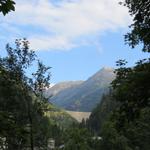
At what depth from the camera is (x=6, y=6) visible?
9078mm

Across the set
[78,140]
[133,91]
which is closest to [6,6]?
[133,91]

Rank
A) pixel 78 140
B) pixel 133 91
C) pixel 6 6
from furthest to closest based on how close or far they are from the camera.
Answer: pixel 78 140
pixel 133 91
pixel 6 6

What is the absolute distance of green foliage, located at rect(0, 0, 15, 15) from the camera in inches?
356

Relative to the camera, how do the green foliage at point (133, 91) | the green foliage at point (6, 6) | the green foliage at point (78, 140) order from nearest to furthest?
the green foliage at point (6, 6)
the green foliage at point (133, 91)
the green foliage at point (78, 140)

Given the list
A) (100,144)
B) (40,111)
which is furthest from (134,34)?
(100,144)

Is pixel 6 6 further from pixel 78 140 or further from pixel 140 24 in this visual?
pixel 78 140

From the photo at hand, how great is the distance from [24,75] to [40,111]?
144 inches

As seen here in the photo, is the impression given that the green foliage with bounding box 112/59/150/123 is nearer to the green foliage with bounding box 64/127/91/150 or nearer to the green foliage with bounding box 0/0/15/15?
the green foliage with bounding box 0/0/15/15

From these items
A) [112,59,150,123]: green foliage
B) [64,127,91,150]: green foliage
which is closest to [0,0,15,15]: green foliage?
[112,59,150,123]: green foliage

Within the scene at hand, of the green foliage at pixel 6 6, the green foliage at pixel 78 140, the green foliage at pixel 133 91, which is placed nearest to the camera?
the green foliage at pixel 6 6

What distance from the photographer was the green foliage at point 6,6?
9031 millimetres

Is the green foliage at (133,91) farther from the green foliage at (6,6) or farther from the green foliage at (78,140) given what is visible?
the green foliage at (78,140)

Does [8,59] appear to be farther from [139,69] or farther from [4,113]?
[4,113]

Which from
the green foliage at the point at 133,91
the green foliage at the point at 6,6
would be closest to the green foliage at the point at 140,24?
the green foliage at the point at 133,91
